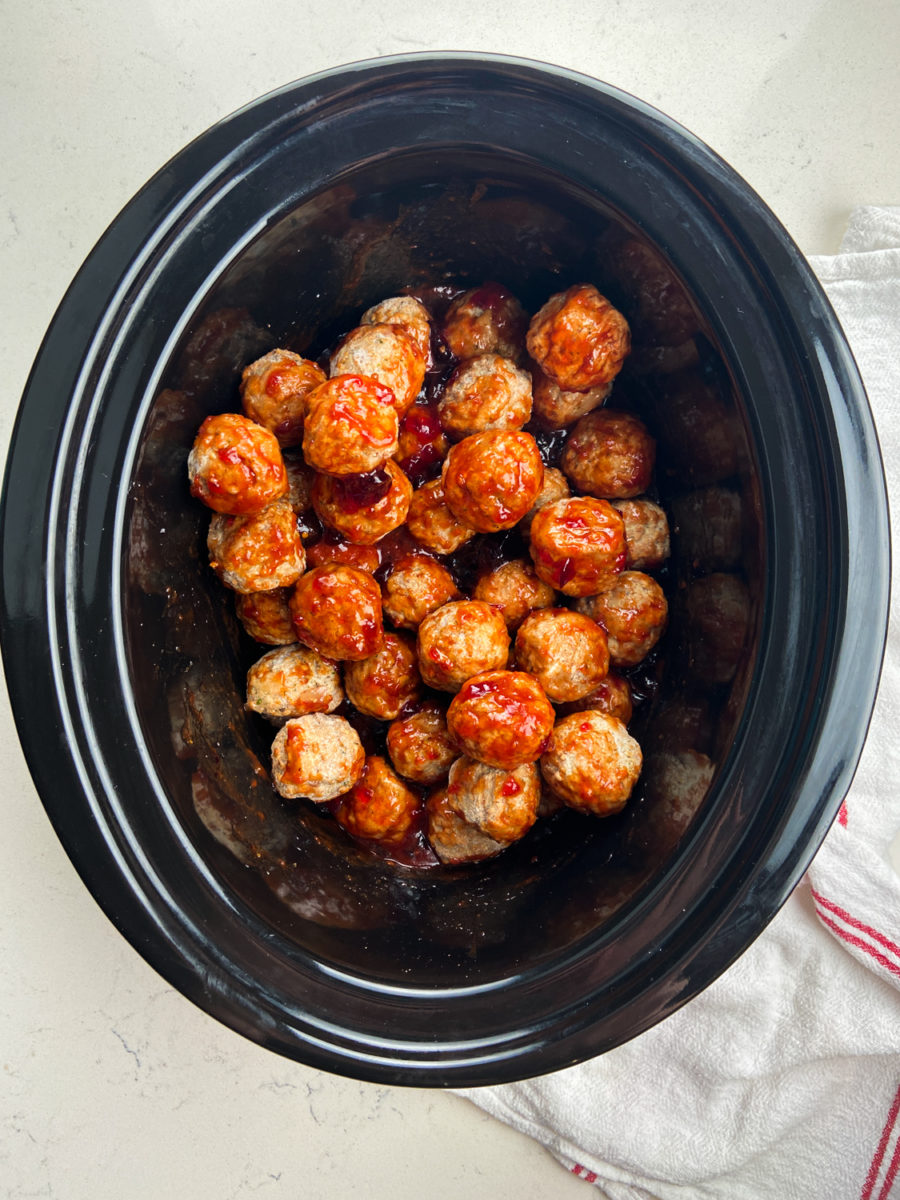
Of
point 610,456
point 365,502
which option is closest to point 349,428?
point 365,502

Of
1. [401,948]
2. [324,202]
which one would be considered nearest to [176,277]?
[324,202]

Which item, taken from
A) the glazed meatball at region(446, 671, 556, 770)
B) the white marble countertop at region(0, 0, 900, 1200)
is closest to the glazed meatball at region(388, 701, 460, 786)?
the glazed meatball at region(446, 671, 556, 770)

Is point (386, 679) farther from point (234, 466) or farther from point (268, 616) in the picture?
point (234, 466)

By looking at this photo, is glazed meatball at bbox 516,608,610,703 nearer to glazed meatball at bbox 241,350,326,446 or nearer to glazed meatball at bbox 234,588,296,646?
glazed meatball at bbox 234,588,296,646

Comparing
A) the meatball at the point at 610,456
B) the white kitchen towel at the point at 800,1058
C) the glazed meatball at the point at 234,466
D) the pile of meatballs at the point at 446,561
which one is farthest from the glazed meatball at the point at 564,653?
the white kitchen towel at the point at 800,1058

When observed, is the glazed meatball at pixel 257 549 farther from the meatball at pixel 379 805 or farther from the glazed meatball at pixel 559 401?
the glazed meatball at pixel 559 401

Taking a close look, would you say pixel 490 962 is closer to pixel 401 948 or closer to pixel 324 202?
pixel 401 948
